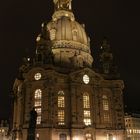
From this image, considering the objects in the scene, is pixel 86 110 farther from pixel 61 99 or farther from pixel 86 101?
pixel 61 99

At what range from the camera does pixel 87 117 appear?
75.2 m

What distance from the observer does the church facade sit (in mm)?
71062

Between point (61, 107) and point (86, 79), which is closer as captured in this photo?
point (61, 107)

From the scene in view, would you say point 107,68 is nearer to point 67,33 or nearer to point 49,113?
point 67,33

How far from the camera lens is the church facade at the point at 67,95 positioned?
233ft

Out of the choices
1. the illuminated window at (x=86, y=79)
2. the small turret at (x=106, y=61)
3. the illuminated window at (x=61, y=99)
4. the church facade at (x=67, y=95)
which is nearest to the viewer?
the church facade at (x=67, y=95)

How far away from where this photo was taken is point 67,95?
2950 inches

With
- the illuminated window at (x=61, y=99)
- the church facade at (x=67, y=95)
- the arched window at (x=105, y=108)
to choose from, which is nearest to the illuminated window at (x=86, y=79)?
the church facade at (x=67, y=95)

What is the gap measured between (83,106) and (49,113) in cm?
900

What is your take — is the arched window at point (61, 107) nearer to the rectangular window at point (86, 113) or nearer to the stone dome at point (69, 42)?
the rectangular window at point (86, 113)

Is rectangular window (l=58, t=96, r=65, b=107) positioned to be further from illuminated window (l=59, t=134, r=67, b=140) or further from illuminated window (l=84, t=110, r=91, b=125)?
illuminated window (l=59, t=134, r=67, b=140)

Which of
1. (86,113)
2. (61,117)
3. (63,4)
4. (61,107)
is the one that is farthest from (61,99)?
(63,4)

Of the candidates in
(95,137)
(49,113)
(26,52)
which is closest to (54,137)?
(49,113)

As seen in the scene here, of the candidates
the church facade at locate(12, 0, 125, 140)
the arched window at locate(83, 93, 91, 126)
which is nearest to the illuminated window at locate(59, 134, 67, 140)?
the church facade at locate(12, 0, 125, 140)
